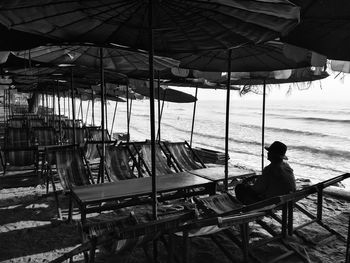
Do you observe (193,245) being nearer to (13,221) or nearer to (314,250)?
(314,250)

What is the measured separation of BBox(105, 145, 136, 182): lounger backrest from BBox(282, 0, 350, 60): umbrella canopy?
3.44 metres

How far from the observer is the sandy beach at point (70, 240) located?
3510 mm

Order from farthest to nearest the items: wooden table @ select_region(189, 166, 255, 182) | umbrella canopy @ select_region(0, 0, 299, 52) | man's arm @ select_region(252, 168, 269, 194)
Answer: wooden table @ select_region(189, 166, 255, 182)
man's arm @ select_region(252, 168, 269, 194)
umbrella canopy @ select_region(0, 0, 299, 52)

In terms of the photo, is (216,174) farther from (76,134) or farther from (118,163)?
(76,134)

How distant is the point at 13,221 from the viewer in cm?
440

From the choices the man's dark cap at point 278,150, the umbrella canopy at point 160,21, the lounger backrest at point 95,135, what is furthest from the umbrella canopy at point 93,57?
the lounger backrest at point 95,135

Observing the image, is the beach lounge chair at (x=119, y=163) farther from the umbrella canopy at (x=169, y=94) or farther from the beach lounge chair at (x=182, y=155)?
the umbrella canopy at (x=169, y=94)

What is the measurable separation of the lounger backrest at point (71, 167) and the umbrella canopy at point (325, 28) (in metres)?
3.63

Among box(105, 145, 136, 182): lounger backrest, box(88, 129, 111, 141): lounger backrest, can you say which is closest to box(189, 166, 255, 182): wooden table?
box(105, 145, 136, 182): lounger backrest

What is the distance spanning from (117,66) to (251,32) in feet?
10.1

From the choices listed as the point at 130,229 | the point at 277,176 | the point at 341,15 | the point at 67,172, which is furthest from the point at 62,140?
the point at 341,15

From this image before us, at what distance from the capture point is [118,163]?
5531 mm

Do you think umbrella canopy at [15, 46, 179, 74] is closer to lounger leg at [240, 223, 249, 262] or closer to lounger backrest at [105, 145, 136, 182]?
lounger backrest at [105, 145, 136, 182]

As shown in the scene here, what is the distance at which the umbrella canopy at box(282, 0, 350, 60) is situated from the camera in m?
2.31
